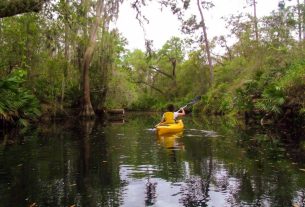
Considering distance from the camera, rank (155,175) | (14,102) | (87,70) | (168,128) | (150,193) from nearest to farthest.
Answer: (150,193)
(155,175)
(168,128)
(14,102)
(87,70)

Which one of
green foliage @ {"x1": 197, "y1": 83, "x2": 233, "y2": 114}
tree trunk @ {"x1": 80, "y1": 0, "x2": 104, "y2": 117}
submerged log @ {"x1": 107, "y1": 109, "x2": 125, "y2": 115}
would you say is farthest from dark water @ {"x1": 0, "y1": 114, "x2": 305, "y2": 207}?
submerged log @ {"x1": 107, "y1": 109, "x2": 125, "y2": 115}

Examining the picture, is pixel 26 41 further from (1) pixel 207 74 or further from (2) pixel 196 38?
(1) pixel 207 74

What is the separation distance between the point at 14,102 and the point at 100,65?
54.6 ft

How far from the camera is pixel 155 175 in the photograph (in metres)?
7.80

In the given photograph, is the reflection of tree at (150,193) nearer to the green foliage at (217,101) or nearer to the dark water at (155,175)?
the dark water at (155,175)

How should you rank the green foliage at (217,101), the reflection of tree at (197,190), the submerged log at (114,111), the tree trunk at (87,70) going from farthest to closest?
the submerged log at (114,111), the green foliage at (217,101), the tree trunk at (87,70), the reflection of tree at (197,190)

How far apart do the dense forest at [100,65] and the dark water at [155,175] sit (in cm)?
404

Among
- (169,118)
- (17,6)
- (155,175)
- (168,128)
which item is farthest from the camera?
(169,118)

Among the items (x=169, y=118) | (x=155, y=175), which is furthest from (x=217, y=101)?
(x=155, y=175)

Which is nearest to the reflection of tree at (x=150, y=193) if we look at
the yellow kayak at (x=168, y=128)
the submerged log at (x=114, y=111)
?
the yellow kayak at (x=168, y=128)

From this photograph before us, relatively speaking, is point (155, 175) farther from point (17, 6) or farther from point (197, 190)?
point (17, 6)

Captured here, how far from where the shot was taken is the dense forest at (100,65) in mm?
18531

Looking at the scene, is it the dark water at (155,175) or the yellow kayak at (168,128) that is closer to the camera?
the dark water at (155,175)

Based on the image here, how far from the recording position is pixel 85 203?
578 centimetres
